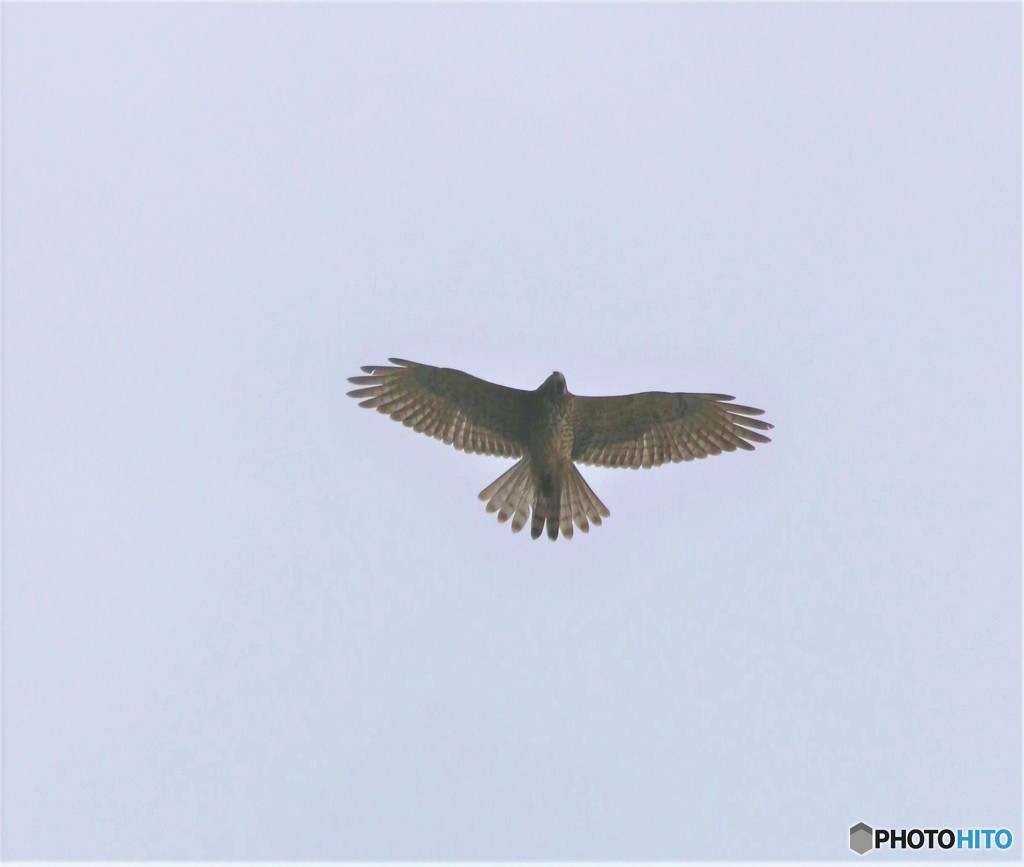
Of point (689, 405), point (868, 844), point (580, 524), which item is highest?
point (689, 405)

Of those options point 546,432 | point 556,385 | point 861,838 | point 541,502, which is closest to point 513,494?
point 541,502

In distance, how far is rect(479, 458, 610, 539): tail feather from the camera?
60.7ft

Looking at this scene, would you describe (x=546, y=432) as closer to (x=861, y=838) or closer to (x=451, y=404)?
(x=451, y=404)

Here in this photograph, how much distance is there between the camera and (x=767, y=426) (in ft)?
60.8

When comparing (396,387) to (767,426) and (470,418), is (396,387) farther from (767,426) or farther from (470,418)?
(767,426)

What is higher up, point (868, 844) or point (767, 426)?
point (767, 426)

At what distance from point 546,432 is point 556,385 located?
0.59 metres

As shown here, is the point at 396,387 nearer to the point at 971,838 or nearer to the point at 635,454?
the point at 635,454

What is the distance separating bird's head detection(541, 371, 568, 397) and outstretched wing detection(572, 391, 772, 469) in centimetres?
53

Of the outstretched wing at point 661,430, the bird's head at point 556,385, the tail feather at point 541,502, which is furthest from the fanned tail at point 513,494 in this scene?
the bird's head at point 556,385

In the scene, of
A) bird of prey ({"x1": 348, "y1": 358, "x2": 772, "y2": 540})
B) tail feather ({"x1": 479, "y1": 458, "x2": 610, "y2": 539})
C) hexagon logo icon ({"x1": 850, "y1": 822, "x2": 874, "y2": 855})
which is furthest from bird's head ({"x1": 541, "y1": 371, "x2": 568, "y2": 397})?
hexagon logo icon ({"x1": 850, "y1": 822, "x2": 874, "y2": 855})

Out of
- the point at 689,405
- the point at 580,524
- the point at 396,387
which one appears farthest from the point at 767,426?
the point at 396,387

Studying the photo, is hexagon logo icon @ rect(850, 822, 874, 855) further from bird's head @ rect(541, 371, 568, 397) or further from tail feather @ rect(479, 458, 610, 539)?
bird's head @ rect(541, 371, 568, 397)

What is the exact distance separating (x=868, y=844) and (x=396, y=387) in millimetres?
7179
